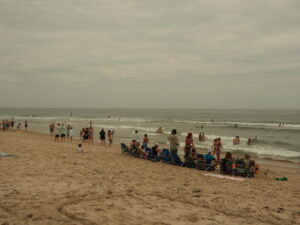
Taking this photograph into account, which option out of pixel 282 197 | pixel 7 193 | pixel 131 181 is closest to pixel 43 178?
pixel 7 193

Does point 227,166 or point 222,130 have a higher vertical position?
point 227,166

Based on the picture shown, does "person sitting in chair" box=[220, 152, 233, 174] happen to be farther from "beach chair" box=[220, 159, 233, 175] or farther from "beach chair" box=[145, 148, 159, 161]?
"beach chair" box=[145, 148, 159, 161]

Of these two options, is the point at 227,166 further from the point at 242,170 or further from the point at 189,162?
the point at 189,162

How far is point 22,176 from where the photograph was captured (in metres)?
7.74

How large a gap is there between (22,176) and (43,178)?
0.60 metres

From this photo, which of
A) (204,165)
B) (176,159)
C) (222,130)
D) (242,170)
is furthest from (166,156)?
(222,130)

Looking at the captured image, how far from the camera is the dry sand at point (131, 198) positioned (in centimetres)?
509

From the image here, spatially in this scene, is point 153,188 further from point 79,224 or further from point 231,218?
point 79,224

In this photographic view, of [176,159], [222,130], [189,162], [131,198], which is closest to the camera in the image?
[131,198]

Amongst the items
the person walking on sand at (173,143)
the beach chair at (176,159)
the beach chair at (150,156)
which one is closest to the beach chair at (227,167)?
the beach chair at (176,159)

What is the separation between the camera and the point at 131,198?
20.7ft

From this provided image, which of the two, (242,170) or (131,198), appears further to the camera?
(242,170)

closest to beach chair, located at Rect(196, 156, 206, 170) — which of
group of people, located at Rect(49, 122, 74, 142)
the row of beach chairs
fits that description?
the row of beach chairs

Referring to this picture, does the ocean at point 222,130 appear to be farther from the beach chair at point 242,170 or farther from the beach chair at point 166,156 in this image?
the beach chair at point 166,156
